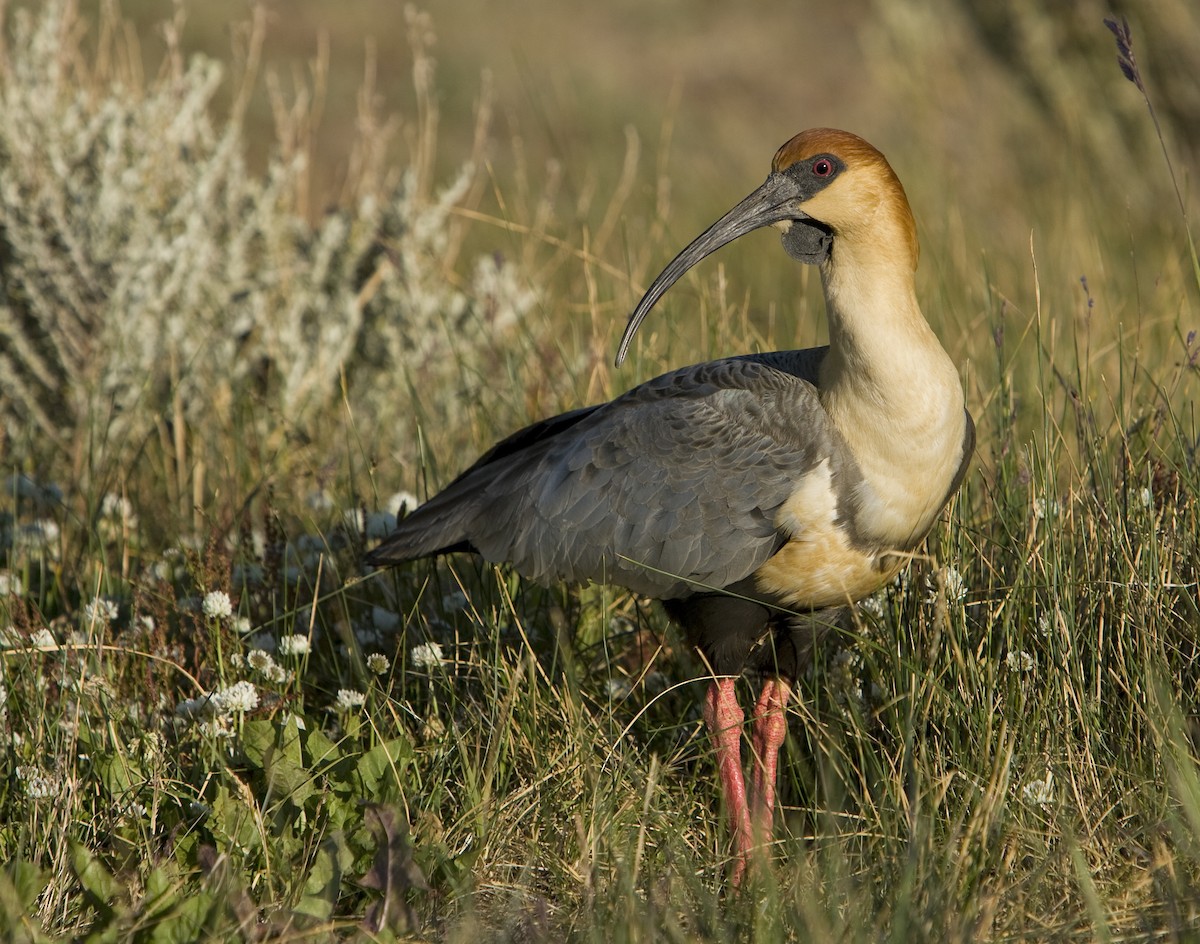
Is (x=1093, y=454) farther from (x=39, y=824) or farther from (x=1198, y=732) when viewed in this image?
(x=39, y=824)

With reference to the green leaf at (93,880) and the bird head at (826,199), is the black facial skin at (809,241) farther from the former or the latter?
the green leaf at (93,880)

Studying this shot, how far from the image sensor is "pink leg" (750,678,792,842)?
3.35 m

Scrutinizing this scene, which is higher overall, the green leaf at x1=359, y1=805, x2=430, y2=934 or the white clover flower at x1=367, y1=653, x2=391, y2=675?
the white clover flower at x1=367, y1=653, x2=391, y2=675

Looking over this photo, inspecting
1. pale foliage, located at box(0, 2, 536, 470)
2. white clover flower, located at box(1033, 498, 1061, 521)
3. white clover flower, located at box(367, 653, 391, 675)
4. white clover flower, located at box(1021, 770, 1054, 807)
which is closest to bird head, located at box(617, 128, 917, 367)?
white clover flower, located at box(1033, 498, 1061, 521)

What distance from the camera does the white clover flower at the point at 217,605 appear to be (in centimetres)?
364

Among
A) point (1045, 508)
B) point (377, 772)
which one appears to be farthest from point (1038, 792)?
point (377, 772)

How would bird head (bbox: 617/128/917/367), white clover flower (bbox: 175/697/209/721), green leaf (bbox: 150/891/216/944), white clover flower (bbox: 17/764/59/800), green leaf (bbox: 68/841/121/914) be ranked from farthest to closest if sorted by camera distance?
white clover flower (bbox: 175/697/209/721), bird head (bbox: 617/128/917/367), white clover flower (bbox: 17/764/59/800), green leaf (bbox: 68/841/121/914), green leaf (bbox: 150/891/216/944)

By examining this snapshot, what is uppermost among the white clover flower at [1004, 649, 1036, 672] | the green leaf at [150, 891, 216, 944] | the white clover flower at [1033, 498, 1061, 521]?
the white clover flower at [1033, 498, 1061, 521]

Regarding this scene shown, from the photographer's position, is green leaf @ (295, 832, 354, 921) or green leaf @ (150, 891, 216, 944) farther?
green leaf @ (295, 832, 354, 921)

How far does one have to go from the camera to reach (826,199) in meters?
3.28

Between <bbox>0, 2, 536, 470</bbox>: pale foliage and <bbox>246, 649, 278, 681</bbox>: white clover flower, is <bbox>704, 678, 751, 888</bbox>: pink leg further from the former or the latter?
<bbox>0, 2, 536, 470</bbox>: pale foliage

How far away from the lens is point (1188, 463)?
138 inches

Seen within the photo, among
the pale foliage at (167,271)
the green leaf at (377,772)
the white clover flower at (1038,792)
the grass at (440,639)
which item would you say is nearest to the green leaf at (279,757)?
the grass at (440,639)

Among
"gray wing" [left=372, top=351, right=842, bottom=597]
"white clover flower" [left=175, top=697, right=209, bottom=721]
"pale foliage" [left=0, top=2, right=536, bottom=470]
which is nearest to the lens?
"gray wing" [left=372, top=351, right=842, bottom=597]
